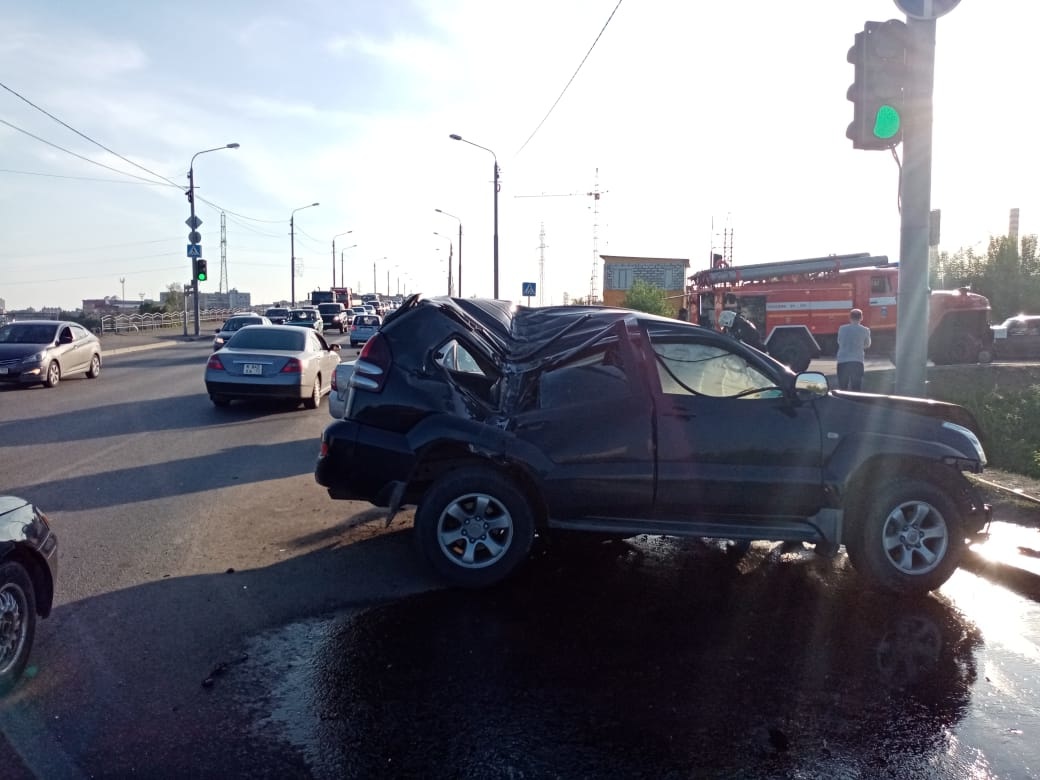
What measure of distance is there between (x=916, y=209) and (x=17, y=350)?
17681mm

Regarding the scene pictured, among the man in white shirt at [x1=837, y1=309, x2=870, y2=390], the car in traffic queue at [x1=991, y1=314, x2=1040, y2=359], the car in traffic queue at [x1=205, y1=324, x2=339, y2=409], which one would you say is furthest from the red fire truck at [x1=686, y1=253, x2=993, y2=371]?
the car in traffic queue at [x1=205, y1=324, x2=339, y2=409]

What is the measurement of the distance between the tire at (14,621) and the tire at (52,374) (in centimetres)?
1635

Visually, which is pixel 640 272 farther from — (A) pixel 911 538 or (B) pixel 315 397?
(A) pixel 911 538

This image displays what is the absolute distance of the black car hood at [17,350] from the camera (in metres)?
18.3

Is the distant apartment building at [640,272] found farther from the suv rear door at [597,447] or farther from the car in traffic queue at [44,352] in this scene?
the suv rear door at [597,447]

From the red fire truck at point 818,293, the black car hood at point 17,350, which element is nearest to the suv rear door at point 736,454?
the black car hood at point 17,350

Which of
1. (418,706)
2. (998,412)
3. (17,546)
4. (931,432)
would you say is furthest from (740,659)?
(998,412)

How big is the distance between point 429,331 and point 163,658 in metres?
2.86

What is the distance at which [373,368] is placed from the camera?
Answer: 638cm

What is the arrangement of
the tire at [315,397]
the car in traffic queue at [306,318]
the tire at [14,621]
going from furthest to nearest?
the car in traffic queue at [306,318], the tire at [315,397], the tire at [14,621]

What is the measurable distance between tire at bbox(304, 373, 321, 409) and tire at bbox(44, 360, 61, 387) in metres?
6.70

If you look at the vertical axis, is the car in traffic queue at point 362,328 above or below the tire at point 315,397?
above

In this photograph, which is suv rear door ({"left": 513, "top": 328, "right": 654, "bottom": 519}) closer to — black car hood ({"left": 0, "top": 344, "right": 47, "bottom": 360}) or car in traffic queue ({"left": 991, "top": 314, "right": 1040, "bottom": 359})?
black car hood ({"left": 0, "top": 344, "right": 47, "bottom": 360})

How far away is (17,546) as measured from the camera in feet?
13.9
